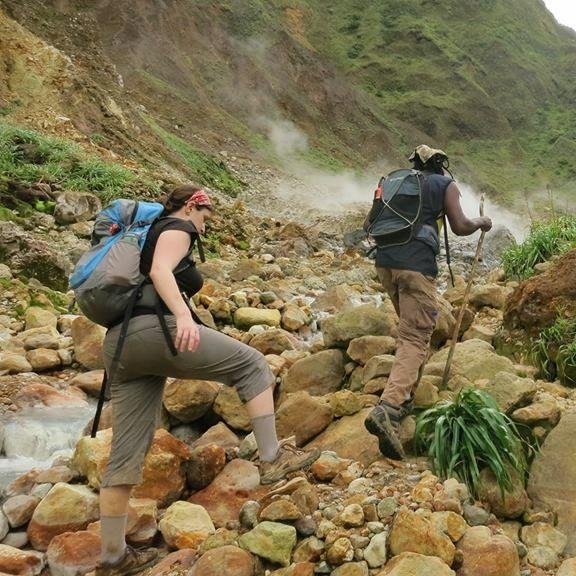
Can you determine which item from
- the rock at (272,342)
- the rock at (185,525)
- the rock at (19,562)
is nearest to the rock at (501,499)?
the rock at (185,525)

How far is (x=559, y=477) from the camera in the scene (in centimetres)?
338

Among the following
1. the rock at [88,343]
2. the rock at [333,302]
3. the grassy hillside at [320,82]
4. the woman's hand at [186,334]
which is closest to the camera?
the woman's hand at [186,334]

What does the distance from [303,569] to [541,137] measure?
51.2m

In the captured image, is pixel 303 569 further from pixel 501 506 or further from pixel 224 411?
pixel 224 411

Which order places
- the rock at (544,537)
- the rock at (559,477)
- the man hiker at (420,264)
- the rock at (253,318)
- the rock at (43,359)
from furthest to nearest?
the rock at (253,318)
the rock at (43,359)
the man hiker at (420,264)
the rock at (559,477)
the rock at (544,537)

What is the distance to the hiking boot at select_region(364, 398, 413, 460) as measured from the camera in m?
3.46

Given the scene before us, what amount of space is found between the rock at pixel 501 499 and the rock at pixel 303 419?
1.14 metres

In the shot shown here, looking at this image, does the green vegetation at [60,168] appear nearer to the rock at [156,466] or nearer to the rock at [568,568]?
the rock at [156,466]

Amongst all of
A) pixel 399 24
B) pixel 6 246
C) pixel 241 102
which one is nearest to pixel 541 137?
pixel 399 24

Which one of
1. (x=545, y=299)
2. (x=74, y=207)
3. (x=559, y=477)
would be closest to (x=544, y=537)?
(x=559, y=477)

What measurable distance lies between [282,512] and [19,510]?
1567 mm

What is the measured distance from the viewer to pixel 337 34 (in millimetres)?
50812

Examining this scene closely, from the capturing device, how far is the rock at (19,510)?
3483mm

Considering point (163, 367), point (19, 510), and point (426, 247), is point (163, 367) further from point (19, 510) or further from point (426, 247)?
point (426, 247)
